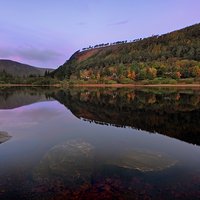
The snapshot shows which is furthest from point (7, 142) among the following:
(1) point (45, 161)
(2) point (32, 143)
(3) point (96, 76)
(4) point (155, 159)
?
(3) point (96, 76)

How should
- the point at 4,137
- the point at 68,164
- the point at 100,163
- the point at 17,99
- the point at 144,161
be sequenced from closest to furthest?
the point at 68,164
the point at 100,163
the point at 144,161
the point at 4,137
the point at 17,99

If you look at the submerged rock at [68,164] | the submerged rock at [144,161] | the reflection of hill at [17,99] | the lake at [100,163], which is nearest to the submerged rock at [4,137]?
the lake at [100,163]

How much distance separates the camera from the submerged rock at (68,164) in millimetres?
11977

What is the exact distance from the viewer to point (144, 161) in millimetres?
14391

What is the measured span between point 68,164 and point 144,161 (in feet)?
12.9

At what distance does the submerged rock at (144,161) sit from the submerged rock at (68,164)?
1.58 metres

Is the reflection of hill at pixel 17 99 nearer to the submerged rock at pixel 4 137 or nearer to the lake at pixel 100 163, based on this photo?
the lake at pixel 100 163

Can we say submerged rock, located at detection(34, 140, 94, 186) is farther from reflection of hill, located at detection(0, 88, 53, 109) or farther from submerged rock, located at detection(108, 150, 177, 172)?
reflection of hill, located at detection(0, 88, 53, 109)

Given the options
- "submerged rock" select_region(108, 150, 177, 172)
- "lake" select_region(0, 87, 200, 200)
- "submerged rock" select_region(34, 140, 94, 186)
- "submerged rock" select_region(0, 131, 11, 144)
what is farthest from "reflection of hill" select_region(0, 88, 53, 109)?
"submerged rock" select_region(108, 150, 177, 172)

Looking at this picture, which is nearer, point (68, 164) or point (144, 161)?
point (68, 164)

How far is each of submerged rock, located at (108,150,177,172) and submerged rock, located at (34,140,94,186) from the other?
5.19 feet

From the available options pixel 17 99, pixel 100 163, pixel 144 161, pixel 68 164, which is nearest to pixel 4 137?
pixel 68 164

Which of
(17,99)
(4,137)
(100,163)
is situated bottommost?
(17,99)

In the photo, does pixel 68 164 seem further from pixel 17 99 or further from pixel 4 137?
pixel 17 99
